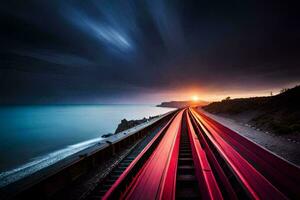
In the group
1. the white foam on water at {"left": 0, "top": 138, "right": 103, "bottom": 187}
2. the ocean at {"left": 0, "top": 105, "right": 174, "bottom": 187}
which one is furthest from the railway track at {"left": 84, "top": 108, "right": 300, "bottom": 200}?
the ocean at {"left": 0, "top": 105, "right": 174, "bottom": 187}

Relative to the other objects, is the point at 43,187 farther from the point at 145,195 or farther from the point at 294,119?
the point at 294,119

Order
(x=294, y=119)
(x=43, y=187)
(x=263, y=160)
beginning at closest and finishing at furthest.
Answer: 1. (x=43, y=187)
2. (x=263, y=160)
3. (x=294, y=119)

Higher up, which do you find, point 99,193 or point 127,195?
point 127,195

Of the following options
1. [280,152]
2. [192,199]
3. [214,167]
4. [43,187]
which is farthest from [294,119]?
[43,187]

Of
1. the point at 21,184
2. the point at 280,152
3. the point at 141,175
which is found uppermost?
the point at 21,184

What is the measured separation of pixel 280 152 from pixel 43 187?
9484 mm

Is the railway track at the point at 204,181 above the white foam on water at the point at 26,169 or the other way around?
above

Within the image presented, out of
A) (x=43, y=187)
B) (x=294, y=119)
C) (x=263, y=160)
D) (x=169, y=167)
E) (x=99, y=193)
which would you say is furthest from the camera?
(x=294, y=119)

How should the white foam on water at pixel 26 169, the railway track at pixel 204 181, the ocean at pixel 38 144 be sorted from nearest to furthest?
the railway track at pixel 204 181, the white foam on water at pixel 26 169, the ocean at pixel 38 144

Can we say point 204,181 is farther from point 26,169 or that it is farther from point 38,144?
point 38,144

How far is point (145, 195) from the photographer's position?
10.2 ft

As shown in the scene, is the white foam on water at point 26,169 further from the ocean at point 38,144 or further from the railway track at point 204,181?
the railway track at point 204,181

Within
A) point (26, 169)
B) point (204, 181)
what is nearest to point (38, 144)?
point (26, 169)

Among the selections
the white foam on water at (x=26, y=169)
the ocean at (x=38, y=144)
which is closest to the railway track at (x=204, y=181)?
the white foam on water at (x=26, y=169)
